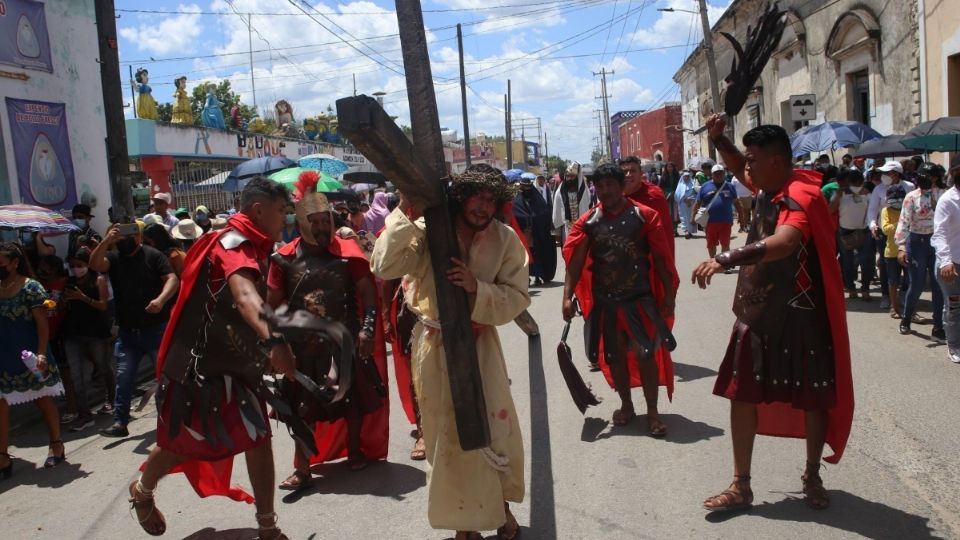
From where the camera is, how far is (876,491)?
14.1 feet

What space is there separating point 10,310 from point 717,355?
5932 millimetres

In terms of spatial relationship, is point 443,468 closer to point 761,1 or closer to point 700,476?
point 700,476

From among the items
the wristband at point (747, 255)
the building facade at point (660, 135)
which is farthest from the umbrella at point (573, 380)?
the building facade at point (660, 135)

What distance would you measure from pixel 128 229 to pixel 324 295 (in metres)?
2.40

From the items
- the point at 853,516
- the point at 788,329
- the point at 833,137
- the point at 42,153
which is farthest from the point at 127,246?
the point at 833,137

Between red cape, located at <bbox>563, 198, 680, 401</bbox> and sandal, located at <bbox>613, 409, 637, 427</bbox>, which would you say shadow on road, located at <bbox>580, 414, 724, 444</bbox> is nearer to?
sandal, located at <bbox>613, 409, 637, 427</bbox>

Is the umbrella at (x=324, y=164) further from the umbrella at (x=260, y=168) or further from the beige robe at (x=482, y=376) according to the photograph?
the beige robe at (x=482, y=376)

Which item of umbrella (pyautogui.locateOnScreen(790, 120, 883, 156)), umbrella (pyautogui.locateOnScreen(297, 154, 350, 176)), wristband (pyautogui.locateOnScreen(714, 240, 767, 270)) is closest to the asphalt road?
wristband (pyautogui.locateOnScreen(714, 240, 767, 270))

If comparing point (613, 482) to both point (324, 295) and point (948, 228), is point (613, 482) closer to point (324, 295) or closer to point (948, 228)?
point (324, 295)

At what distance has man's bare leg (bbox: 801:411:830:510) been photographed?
4082 mm

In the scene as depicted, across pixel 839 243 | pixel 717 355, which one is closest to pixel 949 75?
pixel 839 243

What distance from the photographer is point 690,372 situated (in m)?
7.11

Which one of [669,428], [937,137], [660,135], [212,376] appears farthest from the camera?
[660,135]

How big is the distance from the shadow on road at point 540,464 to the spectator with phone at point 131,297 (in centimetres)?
305
